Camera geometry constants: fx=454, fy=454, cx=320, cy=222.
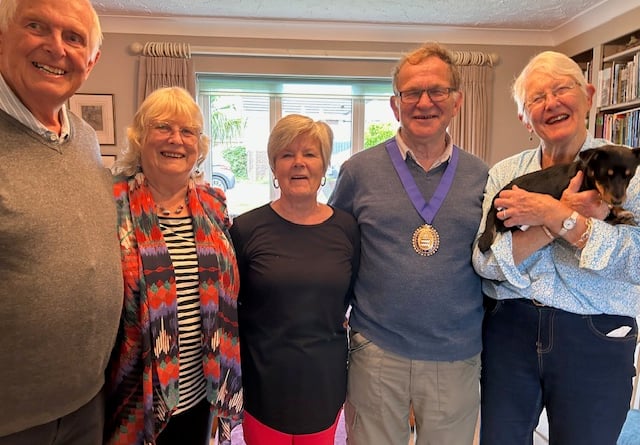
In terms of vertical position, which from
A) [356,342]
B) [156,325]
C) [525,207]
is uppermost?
[525,207]

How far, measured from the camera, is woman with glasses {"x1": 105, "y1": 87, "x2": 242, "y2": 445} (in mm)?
1252

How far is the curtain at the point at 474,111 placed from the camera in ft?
13.9

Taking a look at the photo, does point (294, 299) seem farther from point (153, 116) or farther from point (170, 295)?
point (153, 116)

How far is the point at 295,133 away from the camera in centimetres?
143

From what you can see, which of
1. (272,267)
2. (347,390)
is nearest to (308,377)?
(347,390)

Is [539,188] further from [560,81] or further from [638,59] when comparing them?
[638,59]

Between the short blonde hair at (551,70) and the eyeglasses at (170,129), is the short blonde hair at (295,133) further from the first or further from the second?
the short blonde hair at (551,70)

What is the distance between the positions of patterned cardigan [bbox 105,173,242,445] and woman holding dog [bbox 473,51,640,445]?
78 cm

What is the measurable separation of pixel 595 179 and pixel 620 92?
112 inches

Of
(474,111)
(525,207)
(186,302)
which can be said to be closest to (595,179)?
(525,207)

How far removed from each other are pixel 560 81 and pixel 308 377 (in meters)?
1.14

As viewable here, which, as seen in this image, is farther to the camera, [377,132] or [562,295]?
[377,132]

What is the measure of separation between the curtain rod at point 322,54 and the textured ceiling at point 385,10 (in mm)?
264

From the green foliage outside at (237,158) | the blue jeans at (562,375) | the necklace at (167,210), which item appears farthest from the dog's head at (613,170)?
the green foliage outside at (237,158)
